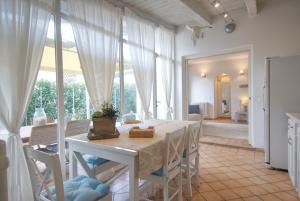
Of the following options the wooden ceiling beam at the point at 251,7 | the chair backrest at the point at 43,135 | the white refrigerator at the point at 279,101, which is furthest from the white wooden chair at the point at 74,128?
the wooden ceiling beam at the point at 251,7

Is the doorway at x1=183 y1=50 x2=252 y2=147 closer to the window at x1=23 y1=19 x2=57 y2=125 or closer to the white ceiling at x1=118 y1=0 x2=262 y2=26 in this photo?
the white ceiling at x1=118 y1=0 x2=262 y2=26

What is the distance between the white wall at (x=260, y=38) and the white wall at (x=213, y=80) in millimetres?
4152

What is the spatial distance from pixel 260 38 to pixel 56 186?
4.30 m

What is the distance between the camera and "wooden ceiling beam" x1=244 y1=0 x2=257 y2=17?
343 centimetres

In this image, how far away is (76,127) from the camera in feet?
8.89

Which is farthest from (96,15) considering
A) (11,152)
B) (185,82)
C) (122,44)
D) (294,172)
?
(294,172)

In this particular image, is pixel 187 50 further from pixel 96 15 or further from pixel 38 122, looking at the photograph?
pixel 38 122

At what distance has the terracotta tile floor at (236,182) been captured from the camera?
2.36 metres

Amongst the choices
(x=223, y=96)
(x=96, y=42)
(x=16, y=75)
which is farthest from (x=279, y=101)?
(x=223, y=96)

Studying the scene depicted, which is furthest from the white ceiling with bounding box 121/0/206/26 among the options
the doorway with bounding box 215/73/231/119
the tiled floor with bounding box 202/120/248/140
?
the doorway with bounding box 215/73/231/119

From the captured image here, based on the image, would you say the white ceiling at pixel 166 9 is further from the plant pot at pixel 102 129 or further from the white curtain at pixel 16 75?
the plant pot at pixel 102 129

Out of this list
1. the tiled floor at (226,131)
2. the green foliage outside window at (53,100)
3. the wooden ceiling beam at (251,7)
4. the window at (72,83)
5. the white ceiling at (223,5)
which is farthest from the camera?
the tiled floor at (226,131)

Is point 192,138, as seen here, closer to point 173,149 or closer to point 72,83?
Answer: point 173,149

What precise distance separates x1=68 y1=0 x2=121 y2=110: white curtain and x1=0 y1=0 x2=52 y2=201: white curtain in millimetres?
638
